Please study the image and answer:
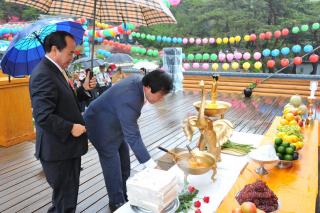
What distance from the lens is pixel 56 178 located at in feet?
6.08

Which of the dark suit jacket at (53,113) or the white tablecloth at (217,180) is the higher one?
the dark suit jacket at (53,113)

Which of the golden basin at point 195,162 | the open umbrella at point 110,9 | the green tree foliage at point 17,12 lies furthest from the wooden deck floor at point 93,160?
the green tree foliage at point 17,12

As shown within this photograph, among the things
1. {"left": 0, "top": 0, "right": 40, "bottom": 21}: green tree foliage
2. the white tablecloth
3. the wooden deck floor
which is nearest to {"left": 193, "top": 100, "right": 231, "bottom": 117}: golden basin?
the white tablecloth

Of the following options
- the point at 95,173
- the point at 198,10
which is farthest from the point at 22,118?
the point at 198,10

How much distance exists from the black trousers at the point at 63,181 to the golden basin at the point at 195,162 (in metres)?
0.75

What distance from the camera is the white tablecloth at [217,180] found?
1.47 m

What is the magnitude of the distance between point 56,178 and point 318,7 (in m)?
11.7

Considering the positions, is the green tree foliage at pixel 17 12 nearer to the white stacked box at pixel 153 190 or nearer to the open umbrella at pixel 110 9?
the open umbrella at pixel 110 9

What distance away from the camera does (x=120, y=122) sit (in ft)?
6.28

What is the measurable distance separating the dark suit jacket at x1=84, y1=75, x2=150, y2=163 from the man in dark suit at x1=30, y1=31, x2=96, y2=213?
0.23 m

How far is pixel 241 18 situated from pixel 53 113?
10.8m

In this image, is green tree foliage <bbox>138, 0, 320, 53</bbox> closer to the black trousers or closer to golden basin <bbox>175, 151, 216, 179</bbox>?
golden basin <bbox>175, 151, 216, 179</bbox>

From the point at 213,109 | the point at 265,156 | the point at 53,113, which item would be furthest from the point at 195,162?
the point at 53,113

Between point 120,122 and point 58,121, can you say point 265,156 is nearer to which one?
point 120,122
